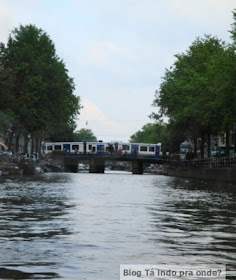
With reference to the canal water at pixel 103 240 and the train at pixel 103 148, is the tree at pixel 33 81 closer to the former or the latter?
the train at pixel 103 148

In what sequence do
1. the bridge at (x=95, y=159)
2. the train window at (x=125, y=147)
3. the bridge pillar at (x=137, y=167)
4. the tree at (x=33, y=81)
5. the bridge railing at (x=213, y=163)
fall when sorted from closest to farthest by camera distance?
the bridge railing at (x=213, y=163)
the tree at (x=33, y=81)
the bridge at (x=95, y=159)
the bridge pillar at (x=137, y=167)
the train window at (x=125, y=147)

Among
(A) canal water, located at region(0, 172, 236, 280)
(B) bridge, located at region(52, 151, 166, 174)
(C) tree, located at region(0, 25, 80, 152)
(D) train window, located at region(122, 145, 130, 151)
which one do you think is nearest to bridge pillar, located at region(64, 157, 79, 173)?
(B) bridge, located at region(52, 151, 166, 174)

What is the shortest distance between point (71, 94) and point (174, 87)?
603 inches

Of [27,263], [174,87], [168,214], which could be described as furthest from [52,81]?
[27,263]

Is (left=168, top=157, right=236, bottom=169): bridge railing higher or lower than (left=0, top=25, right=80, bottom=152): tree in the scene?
lower

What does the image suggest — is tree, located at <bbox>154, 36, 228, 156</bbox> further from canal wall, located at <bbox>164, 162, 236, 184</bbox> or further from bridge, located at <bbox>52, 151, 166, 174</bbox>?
bridge, located at <bbox>52, 151, 166, 174</bbox>

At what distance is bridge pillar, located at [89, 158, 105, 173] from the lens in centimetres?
14338

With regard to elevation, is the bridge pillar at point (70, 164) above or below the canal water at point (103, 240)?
above

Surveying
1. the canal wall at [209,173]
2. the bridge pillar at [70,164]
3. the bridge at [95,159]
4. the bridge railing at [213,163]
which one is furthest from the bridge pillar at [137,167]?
the bridge railing at [213,163]

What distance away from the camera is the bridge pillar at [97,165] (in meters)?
143

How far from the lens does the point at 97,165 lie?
14500cm

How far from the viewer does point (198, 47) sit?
87438 mm

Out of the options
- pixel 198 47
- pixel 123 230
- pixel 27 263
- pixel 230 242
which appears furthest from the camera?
pixel 198 47

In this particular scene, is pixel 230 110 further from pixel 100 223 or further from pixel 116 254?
pixel 116 254
